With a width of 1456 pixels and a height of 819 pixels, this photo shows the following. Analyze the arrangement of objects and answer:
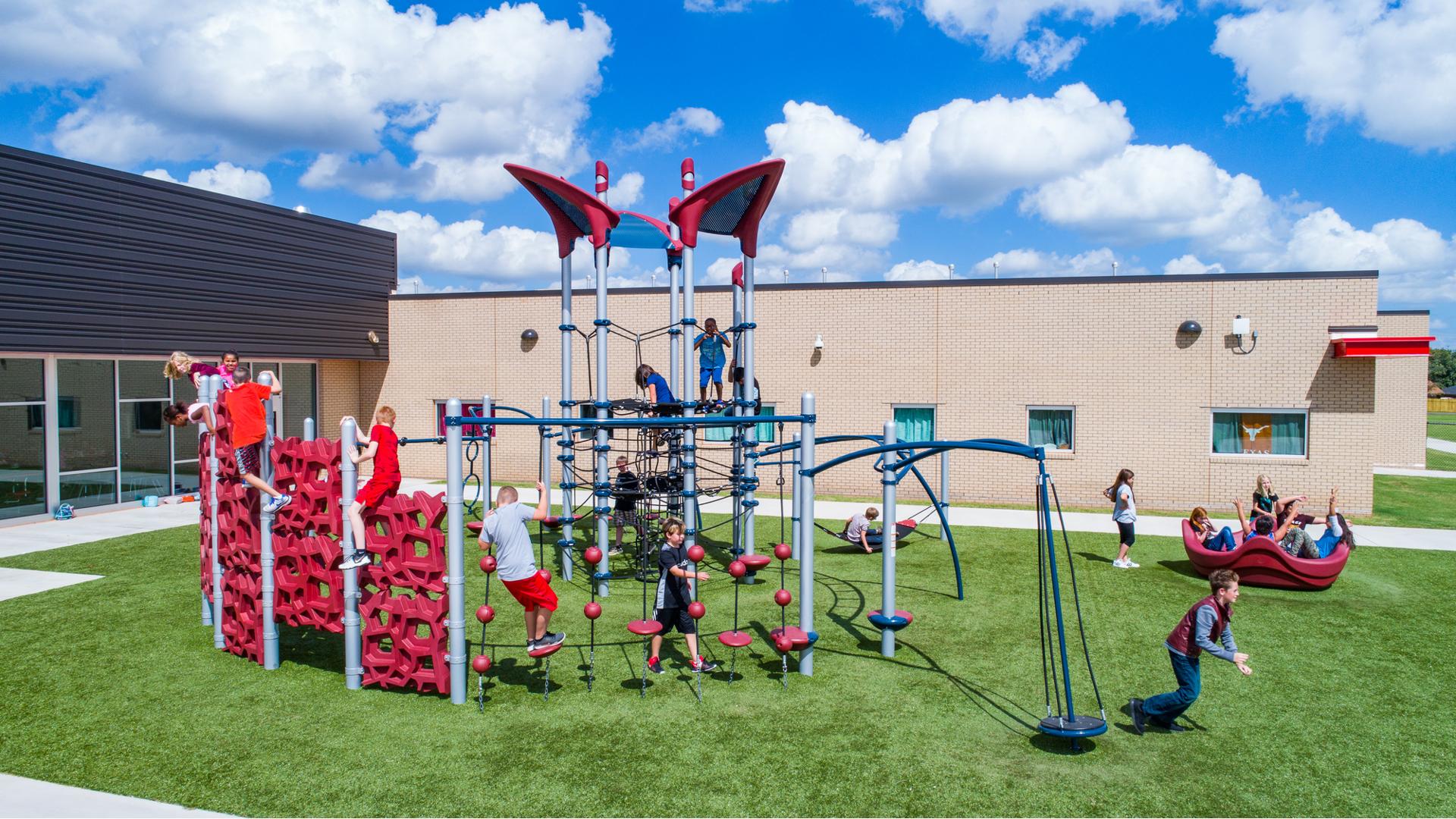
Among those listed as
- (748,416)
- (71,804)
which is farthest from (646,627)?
(71,804)

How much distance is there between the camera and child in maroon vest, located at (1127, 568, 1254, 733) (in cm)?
614

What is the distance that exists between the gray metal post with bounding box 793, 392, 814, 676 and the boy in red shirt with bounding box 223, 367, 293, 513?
4.93 m

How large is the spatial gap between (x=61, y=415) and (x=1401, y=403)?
1356 inches

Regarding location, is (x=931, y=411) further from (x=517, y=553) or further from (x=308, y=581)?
(x=308, y=581)

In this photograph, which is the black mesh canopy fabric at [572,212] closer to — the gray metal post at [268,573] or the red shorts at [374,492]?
the gray metal post at [268,573]

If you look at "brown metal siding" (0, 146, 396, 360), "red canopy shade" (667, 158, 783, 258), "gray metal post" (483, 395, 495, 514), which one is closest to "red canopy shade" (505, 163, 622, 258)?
"red canopy shade" (667, 158, 783, 258)

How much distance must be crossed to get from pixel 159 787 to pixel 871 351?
15.6 metres

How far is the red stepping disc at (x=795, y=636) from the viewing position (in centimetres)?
727

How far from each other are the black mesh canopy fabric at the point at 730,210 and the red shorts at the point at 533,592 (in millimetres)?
5231

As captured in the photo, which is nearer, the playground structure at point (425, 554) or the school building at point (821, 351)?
the playground structure at point (425, 554)

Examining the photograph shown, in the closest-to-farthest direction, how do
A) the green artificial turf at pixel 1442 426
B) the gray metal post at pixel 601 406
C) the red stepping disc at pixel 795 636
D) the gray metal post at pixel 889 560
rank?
the red stepping disc at pixel 795 636 → the gray metal post at pixel 889 560 → the gray metal post at pixel 601 406 → the green artificial turf at pixel 1442 426

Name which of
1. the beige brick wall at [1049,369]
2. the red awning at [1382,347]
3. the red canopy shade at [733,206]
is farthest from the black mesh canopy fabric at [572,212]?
the red awning at [1382,347]

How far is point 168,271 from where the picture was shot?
1712 cm

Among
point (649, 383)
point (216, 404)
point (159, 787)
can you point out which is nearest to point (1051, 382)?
point (649, 383)
